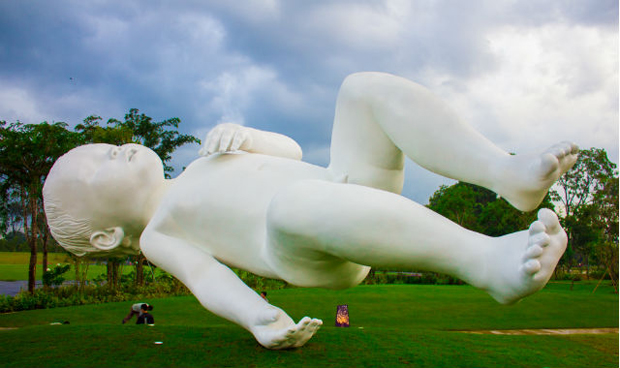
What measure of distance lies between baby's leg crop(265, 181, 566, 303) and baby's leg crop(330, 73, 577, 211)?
17cm

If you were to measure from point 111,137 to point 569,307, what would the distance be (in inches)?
465

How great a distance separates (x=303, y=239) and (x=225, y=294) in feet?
1.92

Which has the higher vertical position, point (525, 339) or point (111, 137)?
point (111, 137)

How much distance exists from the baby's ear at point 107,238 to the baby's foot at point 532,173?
168 cm

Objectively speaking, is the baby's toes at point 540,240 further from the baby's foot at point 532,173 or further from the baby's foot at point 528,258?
the baby's foot at point 532,173

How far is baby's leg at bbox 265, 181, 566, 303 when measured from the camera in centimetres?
121

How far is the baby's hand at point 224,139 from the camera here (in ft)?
6.28

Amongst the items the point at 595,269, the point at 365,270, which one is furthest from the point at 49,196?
the point at 595,269

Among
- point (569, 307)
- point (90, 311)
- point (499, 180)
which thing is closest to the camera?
point (499, 180)

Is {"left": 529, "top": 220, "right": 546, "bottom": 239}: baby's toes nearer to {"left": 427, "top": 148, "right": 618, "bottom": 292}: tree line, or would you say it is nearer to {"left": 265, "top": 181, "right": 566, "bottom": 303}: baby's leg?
{"left": 265, "top": 181, "right": 566, "bottom": 303}: baby's leg

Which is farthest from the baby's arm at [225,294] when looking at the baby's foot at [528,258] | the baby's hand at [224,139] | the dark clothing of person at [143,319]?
the dark clothing of person at [143,319]

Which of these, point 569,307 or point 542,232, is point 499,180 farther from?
point 569,307

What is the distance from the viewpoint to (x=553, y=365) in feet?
14.5

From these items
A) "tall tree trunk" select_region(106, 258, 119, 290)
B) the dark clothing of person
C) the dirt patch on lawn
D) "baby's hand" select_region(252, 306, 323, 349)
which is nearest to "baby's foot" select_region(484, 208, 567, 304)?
"baby's hand" select_region(252, 306, 323, 349)
